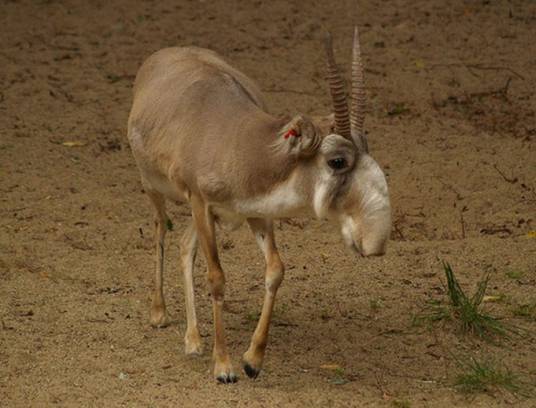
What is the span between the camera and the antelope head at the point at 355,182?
5941 mm

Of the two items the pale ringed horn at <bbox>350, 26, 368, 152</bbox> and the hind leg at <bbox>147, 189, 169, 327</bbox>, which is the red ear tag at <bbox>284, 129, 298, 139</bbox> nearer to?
the pale ringed horn at <bbox>350, 26, 368, 152</bbox>

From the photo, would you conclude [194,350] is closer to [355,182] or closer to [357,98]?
[355,182]

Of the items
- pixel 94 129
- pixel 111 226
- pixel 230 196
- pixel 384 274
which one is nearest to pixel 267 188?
pixel 230 196

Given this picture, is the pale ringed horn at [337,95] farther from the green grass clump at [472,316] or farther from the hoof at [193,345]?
the hoof at [193,345]

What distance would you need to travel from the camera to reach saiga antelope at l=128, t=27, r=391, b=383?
19.6ft

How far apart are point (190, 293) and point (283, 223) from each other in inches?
86.7

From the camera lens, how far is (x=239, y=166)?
6297 mm

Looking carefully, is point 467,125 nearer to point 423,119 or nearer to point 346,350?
point 423,119

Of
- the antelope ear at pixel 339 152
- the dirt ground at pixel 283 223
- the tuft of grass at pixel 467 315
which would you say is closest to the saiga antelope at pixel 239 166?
the antelope ear at pixel 339 152

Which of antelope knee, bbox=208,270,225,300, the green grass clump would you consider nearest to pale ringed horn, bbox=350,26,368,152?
antelope knee, bbox=208,270,225,300

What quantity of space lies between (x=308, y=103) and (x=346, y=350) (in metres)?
4.80

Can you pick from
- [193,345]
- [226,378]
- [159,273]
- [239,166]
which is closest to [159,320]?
[159,273]

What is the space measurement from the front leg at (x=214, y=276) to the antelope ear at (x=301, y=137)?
2.45 feet

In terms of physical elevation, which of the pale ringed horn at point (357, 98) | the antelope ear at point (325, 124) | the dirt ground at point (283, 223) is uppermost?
the pale ringed horn at point (357, 98)
